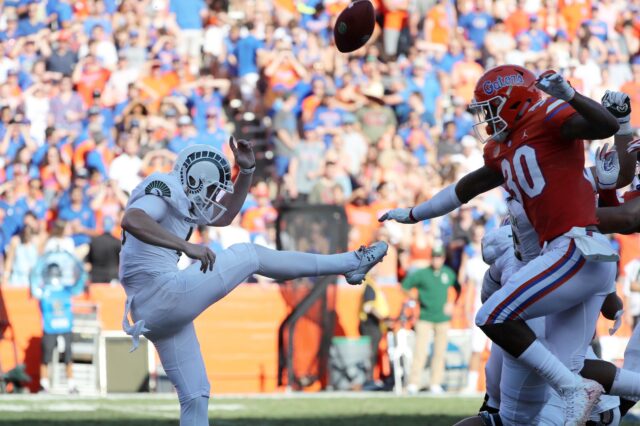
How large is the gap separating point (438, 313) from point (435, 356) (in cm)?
45

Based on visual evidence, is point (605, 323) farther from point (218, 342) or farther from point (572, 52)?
point (572, 52)

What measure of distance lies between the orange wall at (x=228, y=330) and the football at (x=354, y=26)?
547 centimetres

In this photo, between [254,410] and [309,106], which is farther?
[309,106]

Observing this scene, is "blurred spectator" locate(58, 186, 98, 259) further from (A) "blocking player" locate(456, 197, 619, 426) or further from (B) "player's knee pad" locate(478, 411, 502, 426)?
(B) "player's knee pad" locate(478, 411, 502, 426)

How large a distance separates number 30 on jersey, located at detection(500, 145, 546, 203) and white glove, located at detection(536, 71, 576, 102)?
0.42 metres

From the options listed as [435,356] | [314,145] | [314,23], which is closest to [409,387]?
[435,356]

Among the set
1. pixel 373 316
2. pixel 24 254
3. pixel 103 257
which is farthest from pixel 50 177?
pixel 373 316

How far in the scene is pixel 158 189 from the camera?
651 centimetres

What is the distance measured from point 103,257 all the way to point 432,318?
335 centimetres

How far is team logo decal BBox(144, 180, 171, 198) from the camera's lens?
256 inches

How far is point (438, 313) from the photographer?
516 inches

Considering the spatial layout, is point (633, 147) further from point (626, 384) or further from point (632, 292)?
point (632, 292)

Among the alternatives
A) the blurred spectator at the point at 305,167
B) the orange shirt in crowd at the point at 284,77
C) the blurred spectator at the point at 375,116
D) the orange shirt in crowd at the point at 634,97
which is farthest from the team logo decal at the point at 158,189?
the orange shirt in crowd at the point at 634,97

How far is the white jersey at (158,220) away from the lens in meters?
6.50
